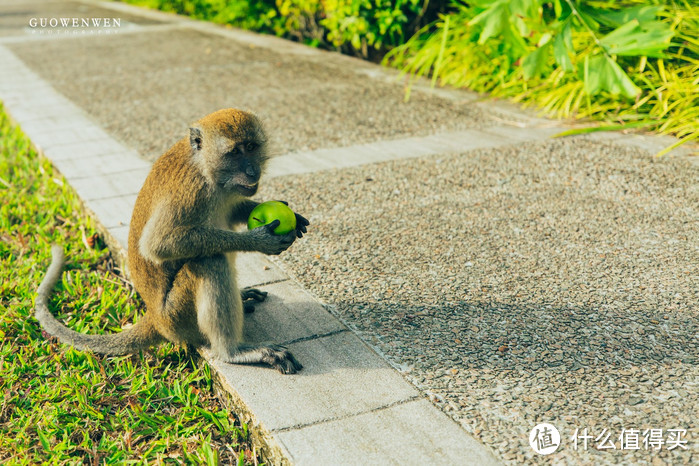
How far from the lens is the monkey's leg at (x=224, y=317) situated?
3.11 m

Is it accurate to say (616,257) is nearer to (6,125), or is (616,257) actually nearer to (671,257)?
(671,257)

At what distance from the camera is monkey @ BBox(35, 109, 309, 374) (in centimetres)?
312

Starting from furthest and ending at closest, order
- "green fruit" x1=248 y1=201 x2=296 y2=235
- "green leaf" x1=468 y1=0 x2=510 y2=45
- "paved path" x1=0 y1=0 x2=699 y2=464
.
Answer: "green leaf" x1=468 y1=0 x2=510 y2=45, "green fruit" x1=248 y1=201 x2=296 y2=235, "paved path" x1=0 y1=0 x2=699 y2=464

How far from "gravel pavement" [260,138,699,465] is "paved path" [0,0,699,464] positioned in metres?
0.01

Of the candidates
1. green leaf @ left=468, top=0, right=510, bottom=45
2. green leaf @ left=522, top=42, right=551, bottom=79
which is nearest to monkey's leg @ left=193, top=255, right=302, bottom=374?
green leaf @ left=468, top=0, right=510, bottom=45

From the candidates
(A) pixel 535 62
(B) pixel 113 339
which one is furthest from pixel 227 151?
(A) pixel 535 62

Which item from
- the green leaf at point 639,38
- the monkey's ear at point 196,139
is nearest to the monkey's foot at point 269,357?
the monkey's ear at point 196,139

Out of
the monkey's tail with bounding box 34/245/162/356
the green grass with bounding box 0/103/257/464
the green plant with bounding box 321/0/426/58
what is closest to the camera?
the green grass with bounding box 0/103/257/464

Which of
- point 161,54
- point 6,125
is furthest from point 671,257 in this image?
point 161,54

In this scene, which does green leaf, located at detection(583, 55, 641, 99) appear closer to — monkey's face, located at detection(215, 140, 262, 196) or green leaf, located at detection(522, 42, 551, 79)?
green leaf, located at detection(522, 42, 551, 79)

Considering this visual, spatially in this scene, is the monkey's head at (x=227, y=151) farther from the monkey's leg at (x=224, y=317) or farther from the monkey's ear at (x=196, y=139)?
the monkey's leg at (x=224, y=317)

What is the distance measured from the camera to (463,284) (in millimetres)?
3889

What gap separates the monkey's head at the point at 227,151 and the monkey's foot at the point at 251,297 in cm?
66

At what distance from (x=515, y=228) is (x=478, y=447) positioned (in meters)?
2.30
